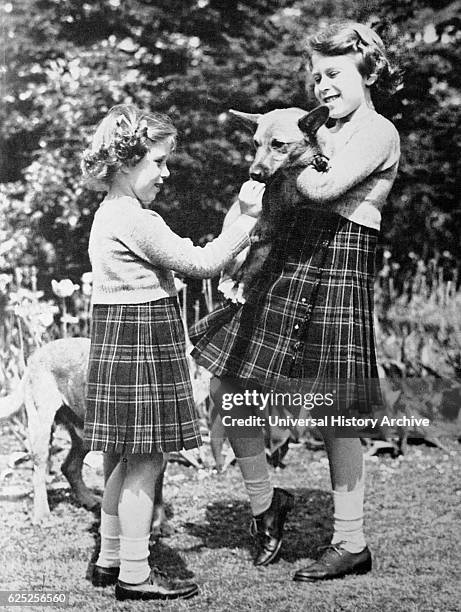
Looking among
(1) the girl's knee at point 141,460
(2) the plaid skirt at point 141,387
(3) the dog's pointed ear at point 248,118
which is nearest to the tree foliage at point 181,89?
(3) the dog's pointed ear at point 248,118

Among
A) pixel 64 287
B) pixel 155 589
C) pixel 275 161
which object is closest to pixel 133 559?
pixel 155 589

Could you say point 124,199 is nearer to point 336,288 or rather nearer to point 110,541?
point 336,288

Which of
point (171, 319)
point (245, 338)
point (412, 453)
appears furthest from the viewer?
point (412, 453)

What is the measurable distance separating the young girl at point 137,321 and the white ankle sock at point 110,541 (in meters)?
0.06

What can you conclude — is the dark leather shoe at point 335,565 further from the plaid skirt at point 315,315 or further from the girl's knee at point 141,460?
the girl's knee at point 141,460

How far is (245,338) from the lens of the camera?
2434mm

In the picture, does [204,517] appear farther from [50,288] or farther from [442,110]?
[442,110]

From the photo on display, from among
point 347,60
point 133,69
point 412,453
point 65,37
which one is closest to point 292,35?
point 347,60

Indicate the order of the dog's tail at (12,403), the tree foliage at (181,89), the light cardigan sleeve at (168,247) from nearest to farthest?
the light cardigan sleeve at (168,247), the tree foliage at (181,89), the dog's tail at (12,403)

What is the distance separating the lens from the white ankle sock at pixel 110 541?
235 centimetres

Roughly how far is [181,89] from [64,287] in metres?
0.79

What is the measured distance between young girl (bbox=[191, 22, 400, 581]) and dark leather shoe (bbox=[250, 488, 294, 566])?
0.04m

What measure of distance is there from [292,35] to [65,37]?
76cm

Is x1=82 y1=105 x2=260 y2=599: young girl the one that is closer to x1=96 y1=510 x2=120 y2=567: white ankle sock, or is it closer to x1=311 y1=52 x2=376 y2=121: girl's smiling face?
x1=96 y1=510 x2=120 y2=567: white ankle sock
